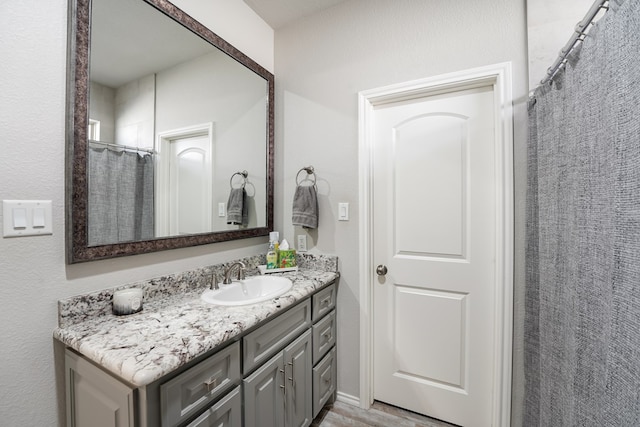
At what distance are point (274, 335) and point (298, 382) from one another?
1.21 ft

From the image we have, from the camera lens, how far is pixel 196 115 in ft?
4.93

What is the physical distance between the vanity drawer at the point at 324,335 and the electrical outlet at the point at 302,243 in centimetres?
47

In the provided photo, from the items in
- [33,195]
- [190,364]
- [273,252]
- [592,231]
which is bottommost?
[190,364]

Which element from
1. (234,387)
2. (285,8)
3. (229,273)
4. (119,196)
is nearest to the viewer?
(234,387)

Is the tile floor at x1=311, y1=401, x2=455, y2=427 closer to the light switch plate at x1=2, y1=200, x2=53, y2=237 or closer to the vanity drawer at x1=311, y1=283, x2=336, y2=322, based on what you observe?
the vanity drawer at x1=311, y1=283, x2=336, y2=322

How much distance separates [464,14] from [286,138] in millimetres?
1276

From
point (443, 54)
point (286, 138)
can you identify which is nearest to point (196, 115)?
point (286, 138)

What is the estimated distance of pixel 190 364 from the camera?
879mm

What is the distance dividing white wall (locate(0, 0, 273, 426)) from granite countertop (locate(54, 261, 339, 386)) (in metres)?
0.11

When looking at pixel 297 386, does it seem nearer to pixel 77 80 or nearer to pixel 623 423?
pixel 623 423

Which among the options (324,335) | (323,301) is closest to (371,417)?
(324,335)

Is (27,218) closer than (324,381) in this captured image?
Yes

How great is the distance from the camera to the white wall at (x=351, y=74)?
143 centimetres

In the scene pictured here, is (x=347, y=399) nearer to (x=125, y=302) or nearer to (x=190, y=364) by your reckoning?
(x=190, y=364)
